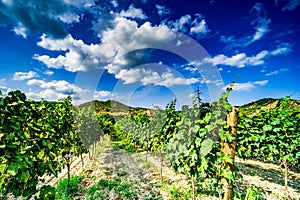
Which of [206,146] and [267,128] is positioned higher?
[267,128]

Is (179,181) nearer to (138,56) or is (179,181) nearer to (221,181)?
(221,181)

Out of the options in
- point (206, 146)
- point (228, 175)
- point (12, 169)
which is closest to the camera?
point (12, 169)

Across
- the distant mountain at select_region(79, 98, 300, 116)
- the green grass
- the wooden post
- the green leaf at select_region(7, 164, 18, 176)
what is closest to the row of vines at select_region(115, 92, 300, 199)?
the wooden post

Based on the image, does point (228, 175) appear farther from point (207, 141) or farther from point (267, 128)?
point (267, 128)

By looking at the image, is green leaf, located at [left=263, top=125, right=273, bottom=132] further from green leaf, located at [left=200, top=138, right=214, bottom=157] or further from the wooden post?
the wooden post

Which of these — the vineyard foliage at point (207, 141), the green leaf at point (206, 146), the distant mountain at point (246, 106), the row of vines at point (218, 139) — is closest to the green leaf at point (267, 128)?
the row of vines at point (218, 139)

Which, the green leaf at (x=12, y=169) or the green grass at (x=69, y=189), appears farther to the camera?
the green grass at (x=69, y=189)

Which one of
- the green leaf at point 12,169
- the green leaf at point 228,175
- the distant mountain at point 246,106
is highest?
the distant mountain at point 246,106

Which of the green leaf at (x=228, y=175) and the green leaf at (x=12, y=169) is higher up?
the green leaf at (x=12, y=169)

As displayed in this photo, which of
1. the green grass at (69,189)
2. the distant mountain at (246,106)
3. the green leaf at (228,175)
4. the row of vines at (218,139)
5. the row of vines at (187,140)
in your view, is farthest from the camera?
the distant mountain at (246,106)

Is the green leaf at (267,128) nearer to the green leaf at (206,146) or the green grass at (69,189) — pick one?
the green leaf at (206,146)

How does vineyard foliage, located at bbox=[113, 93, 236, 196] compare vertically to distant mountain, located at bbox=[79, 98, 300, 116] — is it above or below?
below

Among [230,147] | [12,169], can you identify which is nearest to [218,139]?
[230,147]

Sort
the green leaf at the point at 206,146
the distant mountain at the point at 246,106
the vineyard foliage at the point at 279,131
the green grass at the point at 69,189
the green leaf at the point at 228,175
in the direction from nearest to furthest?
the green leaf at the point at 228,175 < the green leaf at the point at 206,146 < the green grass at the point at 69,189 < the vineyard foliage at the point at 279,131 < the distant mountain at the point at 246,106
